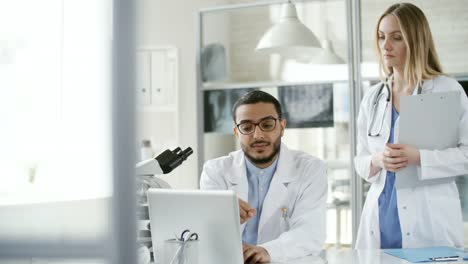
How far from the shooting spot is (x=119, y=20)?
0.57 metres

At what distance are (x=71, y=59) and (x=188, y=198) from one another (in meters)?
1.10

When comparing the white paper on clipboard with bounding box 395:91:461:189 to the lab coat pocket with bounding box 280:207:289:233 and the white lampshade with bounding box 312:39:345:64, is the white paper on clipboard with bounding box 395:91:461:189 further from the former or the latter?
the white lampshade with bounding box 312:39:345:64

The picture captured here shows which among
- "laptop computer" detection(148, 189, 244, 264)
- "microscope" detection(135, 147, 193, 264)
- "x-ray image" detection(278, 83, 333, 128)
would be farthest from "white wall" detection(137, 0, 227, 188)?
"laptop computer" detection(148, 189, 244, 264)

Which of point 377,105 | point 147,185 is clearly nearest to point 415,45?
point 377,105

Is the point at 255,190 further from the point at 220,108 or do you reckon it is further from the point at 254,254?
the point at 220,108

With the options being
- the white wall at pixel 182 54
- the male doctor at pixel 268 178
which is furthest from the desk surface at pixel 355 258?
the white wall at pixel 182 54

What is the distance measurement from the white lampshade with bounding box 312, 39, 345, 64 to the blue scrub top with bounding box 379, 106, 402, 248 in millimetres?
1470

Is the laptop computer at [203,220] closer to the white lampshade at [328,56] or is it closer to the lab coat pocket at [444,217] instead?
the lab coat pocket at [444,217]

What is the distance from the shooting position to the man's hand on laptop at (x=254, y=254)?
6.23 ft

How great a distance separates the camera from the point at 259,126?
7.38 feet

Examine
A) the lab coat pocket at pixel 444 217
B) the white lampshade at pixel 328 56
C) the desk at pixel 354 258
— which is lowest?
the desk at pixel 354 258

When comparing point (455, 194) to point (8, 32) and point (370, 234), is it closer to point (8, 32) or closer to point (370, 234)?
point (370, 234)

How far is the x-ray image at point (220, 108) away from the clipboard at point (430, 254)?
6.64ft

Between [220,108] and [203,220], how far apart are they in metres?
2.36
